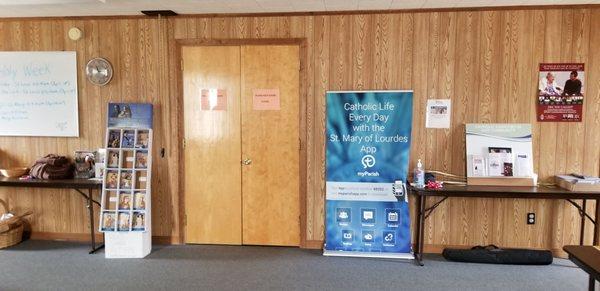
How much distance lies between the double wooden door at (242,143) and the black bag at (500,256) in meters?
1.57

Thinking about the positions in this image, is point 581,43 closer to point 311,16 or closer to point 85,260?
point 311,16

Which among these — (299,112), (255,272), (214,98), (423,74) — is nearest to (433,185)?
(423,74)

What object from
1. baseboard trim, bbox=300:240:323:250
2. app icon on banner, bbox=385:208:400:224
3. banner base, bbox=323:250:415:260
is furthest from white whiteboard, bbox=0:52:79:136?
app icon on banner, bbox=385:208:400:224

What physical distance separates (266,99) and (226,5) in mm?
959

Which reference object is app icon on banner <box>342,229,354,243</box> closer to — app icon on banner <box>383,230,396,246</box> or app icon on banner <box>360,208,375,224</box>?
app icon on banner <box>360,208,375,224</box>

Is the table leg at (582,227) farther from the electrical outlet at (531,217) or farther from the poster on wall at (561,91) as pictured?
the poster on wall at (561,91)

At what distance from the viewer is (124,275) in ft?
11.2

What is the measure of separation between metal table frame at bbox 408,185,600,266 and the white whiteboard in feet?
11.9

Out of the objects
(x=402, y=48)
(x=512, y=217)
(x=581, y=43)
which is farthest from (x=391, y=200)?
(x=581, y=43)

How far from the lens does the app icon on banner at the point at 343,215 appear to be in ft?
12.8

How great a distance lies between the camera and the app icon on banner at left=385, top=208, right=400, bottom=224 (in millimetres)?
3859

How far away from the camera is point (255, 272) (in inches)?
137

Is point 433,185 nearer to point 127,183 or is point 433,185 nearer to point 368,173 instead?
point 368,173

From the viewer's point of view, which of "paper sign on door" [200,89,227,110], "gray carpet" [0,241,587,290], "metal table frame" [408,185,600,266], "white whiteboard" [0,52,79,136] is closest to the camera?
"gray carpet" [0,241,587,290]
